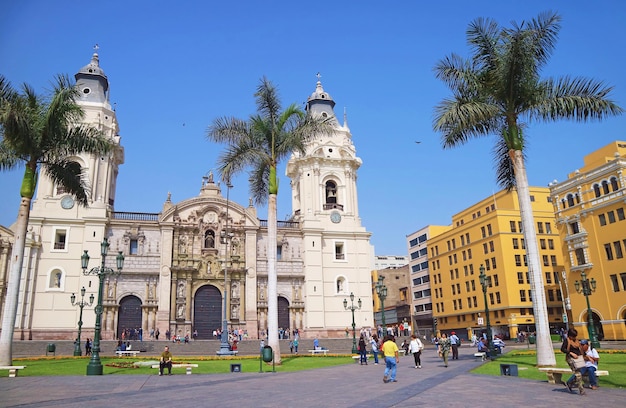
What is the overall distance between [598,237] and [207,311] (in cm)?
3382

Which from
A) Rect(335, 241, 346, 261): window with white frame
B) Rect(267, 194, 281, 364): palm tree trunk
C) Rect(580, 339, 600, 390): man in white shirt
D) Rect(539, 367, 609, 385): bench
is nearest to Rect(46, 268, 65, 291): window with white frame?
Rect(335, 241, 346, 261): window with white frame

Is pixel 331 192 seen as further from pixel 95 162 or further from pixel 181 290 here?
pixel 95 162

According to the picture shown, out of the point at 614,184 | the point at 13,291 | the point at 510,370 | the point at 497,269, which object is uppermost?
the point at 614,184

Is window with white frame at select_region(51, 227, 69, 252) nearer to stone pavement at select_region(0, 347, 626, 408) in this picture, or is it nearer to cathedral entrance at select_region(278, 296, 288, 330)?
cathedral entrance at select_region(278, 296, 288, 330)

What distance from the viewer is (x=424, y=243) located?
75.9m

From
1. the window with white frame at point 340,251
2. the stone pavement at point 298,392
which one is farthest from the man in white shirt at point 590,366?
the window with white frame at point 340,251

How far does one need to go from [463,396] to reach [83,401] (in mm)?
8453

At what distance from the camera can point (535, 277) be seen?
1803 cm

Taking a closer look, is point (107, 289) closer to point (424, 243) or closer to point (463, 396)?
point (463, 396)

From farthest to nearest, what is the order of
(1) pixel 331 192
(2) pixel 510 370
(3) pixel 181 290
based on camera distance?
(1) pixel 331 192 < (3) pixel 181 290 < (2) pixel 510 370

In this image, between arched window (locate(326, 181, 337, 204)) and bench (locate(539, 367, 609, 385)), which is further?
arched window (locate(326, 181, 337, 204))

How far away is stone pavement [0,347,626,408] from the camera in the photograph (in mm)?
10586

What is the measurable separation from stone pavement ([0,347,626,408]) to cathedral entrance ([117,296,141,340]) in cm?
2630

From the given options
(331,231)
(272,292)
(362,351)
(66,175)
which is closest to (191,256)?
(331,231)
